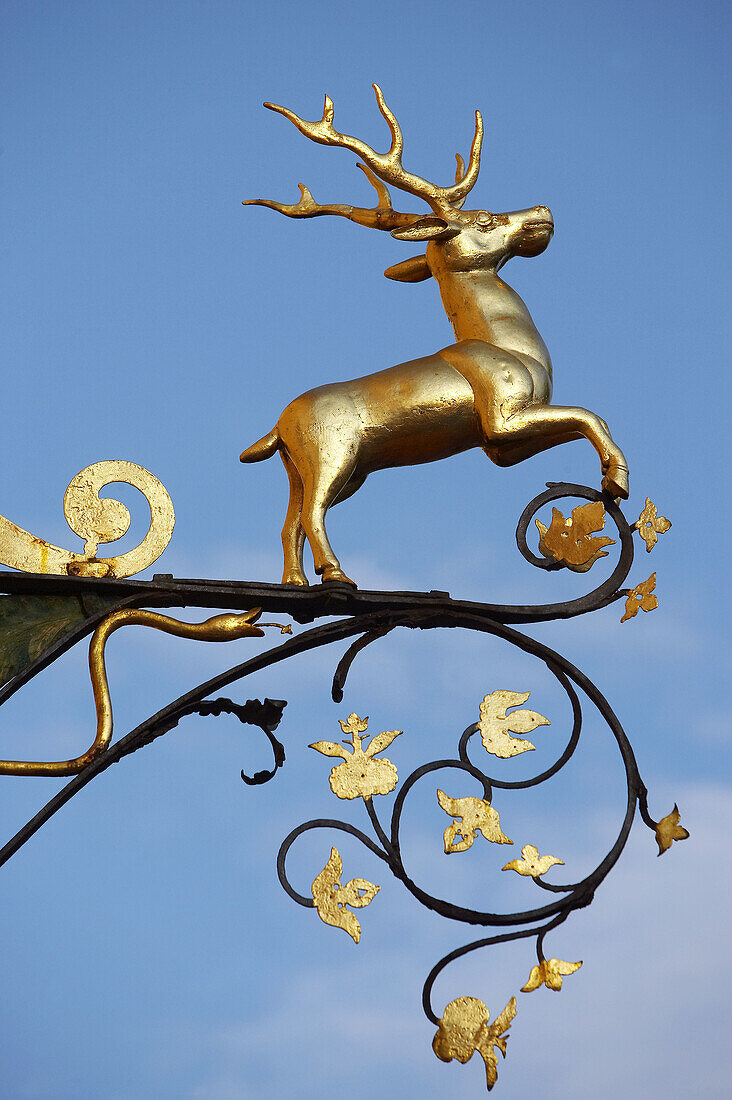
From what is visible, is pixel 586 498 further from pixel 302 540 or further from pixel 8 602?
pixel 8 602

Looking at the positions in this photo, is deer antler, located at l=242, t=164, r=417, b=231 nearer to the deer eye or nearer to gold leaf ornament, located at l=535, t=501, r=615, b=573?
the deer eye

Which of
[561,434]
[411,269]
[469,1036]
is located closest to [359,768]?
[469,1036]

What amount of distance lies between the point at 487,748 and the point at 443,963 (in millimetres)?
367

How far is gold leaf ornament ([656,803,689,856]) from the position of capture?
2543 mm

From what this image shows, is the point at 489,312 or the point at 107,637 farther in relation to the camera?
the point at 489,312

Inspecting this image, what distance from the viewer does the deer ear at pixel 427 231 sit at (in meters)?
2.99

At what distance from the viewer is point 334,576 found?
263 centimetres

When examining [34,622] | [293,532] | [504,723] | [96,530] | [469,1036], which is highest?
[293,532]

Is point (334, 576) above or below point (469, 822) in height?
above

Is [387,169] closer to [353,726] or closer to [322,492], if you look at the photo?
[322,492]

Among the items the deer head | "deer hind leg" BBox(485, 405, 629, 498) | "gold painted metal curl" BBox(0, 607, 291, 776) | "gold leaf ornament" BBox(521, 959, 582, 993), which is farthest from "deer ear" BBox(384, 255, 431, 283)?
"gold leaf ornament" BBox(521, 959, 582, 993)

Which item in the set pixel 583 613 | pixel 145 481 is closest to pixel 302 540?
pixel 145 481

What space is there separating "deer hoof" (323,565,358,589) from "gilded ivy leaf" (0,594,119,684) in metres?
0.36

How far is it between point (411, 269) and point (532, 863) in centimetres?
128
